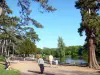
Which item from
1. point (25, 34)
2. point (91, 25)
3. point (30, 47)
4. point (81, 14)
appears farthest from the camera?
point (25, 34)

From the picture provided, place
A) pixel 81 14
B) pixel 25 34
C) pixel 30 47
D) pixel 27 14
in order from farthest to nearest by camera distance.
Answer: pixel 25 34, pixel 30 47, pixel 81 14, pixel 27 14

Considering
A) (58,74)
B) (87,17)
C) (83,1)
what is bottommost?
(58,74)

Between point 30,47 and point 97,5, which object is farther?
point 30,47

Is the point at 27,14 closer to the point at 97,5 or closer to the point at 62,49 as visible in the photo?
the point at 97,5

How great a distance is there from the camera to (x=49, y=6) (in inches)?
624

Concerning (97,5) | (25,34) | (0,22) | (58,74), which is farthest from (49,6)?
(25,34)

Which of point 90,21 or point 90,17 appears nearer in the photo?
point 90,21

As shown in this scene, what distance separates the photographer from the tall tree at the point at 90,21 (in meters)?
31.6

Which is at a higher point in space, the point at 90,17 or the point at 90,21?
the point at 90,17

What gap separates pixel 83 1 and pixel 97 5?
1769 millimetres

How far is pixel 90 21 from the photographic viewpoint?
31359mm

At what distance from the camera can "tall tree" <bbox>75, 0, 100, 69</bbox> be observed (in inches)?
1246

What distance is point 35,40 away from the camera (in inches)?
3162

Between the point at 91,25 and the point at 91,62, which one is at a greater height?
the point at 91,25
